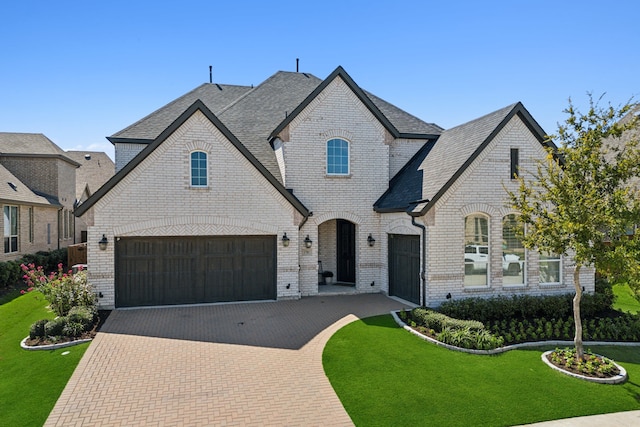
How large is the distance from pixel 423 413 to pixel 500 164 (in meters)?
9.87

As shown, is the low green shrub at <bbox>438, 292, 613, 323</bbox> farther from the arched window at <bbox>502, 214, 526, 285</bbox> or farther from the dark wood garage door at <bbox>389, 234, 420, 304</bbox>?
the dark wood garage door at <bbox>389, 234, 420, 304</bbox>

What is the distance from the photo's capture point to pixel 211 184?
1476 cm

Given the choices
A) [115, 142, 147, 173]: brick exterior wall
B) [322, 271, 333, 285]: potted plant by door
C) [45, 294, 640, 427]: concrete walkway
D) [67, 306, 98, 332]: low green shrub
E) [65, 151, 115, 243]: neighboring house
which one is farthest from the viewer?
[65, 151, 115, 243]: neighboring house

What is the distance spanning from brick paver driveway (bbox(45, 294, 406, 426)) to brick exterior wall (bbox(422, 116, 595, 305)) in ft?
8.12

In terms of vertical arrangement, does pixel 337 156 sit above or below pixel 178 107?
below

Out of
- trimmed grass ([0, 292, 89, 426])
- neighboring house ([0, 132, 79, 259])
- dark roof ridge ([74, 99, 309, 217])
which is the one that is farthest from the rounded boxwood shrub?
neighboring house ([0, 132, 79, 259])

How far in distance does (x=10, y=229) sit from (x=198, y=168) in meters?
13.3

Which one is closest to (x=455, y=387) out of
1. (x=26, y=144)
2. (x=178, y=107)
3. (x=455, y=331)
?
(x=455, y=331)

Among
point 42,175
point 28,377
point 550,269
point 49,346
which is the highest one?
point 42,175

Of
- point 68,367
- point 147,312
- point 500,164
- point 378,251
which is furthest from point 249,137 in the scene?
point 68,367

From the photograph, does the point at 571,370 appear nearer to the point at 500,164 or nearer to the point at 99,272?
the point at 500,164

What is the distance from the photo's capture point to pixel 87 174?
37.6 meters

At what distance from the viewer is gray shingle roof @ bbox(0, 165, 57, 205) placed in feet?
67.2

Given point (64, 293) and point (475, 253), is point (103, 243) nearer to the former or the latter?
point (64, 293)
